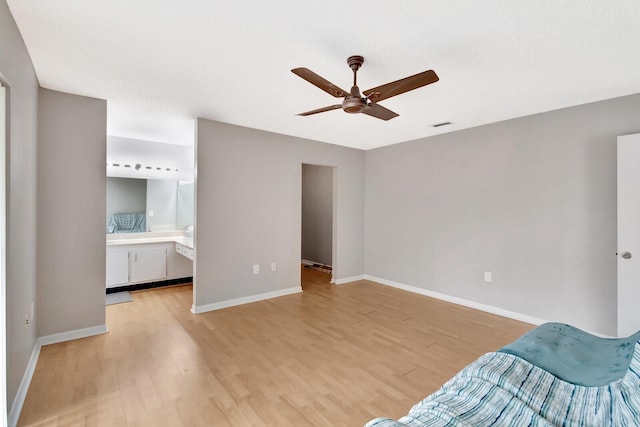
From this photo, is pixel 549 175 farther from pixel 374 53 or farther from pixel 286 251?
pixel 286 251

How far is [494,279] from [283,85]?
11.0 feet

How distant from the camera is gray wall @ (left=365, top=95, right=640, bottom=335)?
9.84 feet

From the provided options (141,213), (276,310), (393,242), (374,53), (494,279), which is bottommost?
(276,310)

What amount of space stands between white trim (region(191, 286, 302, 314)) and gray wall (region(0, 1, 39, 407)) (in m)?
1.50

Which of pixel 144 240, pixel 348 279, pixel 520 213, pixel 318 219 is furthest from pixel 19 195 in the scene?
pixel 318 219

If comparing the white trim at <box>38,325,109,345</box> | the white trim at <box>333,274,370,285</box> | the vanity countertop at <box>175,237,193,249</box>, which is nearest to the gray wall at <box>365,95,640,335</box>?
the white trim at <box>333,274,370,285</box>

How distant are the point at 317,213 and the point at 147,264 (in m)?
3.45

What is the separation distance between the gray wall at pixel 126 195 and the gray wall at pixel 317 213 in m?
3.30

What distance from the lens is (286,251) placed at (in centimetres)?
452

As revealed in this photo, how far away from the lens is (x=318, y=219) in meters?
6.74

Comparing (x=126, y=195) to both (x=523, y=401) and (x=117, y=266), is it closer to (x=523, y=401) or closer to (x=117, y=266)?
(x=117, y=266)

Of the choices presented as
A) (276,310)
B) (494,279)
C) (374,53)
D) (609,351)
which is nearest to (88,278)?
(276,310)

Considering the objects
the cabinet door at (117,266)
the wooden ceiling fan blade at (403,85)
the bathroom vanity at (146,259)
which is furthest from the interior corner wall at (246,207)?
the wooden ceiling fan blade at (403,85)

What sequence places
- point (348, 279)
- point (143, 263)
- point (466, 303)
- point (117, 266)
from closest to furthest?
1. point (466, 303)
2. point (117, 266)
3. point (143, 263)
4. point (348, 279)
